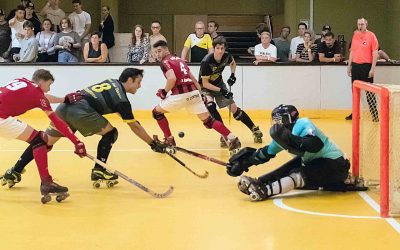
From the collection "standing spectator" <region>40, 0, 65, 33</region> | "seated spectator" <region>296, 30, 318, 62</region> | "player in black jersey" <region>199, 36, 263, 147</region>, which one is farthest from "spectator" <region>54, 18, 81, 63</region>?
"player in black jersey" <region>199, 36, 263, 147</region>

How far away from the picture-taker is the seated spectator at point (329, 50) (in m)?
14.0

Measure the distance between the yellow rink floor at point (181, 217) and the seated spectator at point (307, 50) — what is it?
589cm

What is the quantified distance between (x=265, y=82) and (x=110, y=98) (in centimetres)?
704

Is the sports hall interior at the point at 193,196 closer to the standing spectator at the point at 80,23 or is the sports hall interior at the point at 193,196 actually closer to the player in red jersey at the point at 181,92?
the player in red jersey at the point at 181,92

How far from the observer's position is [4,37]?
46.7 feet

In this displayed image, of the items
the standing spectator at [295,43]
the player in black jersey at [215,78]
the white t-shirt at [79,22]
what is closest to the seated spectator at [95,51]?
the white t-shirt at [79,22]

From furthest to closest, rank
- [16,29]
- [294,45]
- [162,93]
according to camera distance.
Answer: [294,45] < [16,29] < [162,93]

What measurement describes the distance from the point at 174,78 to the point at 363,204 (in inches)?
130

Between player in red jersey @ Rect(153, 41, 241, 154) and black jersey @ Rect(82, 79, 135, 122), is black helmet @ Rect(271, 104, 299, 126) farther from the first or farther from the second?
player in red jersey @ Rect(153, 41, 241, 154)

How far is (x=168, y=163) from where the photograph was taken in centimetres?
884

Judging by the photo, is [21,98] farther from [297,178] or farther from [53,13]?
[53,13]

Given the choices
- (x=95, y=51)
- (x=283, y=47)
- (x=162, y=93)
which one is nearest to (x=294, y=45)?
(x=283, y=47)

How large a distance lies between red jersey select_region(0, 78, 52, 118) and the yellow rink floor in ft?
2.60

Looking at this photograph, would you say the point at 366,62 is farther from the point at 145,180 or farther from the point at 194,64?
the point at 145,180
